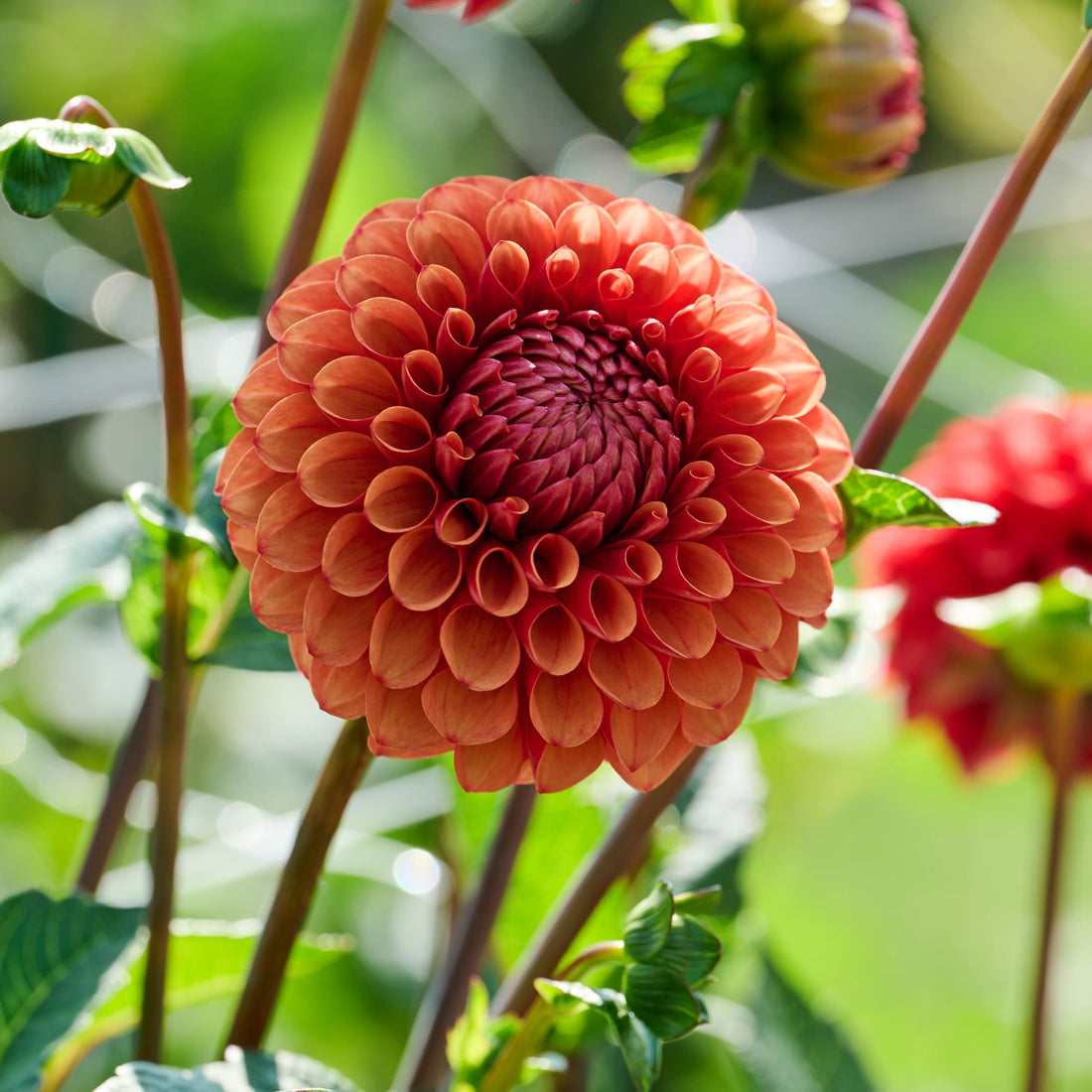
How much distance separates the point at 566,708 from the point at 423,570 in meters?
0.03

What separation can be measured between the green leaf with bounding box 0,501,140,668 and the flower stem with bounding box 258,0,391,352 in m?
0.07

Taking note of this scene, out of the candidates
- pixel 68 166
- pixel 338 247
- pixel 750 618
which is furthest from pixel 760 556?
pixel 338 247

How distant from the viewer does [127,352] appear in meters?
0.55

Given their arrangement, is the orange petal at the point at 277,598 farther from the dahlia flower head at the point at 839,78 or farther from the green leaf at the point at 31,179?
the dahlia flower head at the point at 839,78

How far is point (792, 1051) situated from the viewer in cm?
28

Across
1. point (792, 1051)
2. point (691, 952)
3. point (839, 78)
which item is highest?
point (839, 78)

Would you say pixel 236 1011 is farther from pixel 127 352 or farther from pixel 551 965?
pixel 127 352

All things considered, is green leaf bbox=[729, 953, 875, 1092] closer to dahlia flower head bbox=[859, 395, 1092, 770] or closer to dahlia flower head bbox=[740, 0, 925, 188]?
dahlia flower head bbox=[859, 395, 1092, 770]

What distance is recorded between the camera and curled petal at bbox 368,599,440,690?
0.14 m

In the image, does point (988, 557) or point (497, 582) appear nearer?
point (497, 582)

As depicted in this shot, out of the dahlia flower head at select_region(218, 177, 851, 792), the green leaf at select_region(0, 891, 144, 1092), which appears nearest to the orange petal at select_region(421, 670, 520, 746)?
the dahlia flower head at select_region(218, 177, 851, 792)

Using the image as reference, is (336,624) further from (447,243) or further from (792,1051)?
(792,1051)

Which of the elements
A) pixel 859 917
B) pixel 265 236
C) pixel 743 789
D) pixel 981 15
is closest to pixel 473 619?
pixel 743 789

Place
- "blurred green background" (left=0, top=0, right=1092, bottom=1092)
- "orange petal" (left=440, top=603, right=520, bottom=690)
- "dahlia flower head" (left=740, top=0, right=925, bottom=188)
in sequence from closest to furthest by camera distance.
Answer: "orange petal" (left=440, top=603, right=520, bottom=690) < "dahlia flower head" (left=740, top=0, right=925, bottom=188) < "blurred green background" (left=0, top=0, right=1092, bottom=1092)
